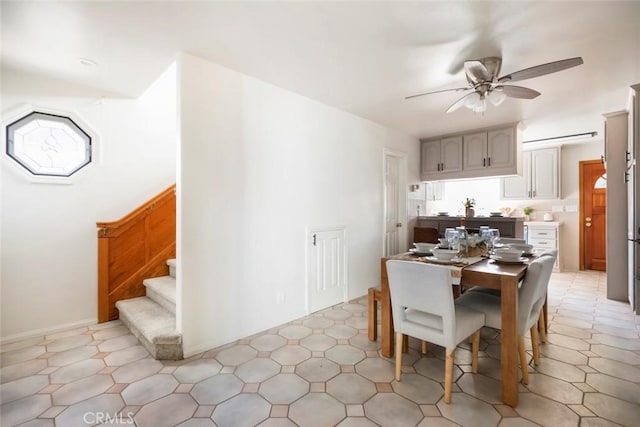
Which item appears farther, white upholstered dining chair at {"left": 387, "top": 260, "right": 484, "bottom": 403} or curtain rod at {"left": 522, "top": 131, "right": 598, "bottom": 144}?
curtain rod at {"left": 522, "top": 131, "right": 598, "bottom": 144}

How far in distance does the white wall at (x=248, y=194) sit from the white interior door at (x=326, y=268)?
114mm

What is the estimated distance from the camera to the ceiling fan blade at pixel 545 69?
1.91 meters

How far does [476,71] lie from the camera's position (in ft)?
7.04

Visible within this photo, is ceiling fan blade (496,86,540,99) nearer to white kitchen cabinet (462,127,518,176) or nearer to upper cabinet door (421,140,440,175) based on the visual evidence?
white kitchen cabinet (462,127,518,176)

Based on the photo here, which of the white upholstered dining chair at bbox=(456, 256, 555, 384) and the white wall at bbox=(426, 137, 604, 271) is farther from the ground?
the white wall at bbox=(426, 137, 604, 271)

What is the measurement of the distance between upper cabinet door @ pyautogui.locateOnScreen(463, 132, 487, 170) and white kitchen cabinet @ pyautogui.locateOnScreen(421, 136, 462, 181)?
0.33 feet

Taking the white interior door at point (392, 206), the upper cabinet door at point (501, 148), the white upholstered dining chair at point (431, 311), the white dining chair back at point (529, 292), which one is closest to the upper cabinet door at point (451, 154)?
the upper cabinet door at point (501, 148)

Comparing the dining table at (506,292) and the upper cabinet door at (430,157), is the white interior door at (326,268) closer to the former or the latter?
the dining table at (506,292)

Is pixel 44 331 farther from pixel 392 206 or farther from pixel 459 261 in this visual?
pixel 392 206

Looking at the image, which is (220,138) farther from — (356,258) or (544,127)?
(544,127)

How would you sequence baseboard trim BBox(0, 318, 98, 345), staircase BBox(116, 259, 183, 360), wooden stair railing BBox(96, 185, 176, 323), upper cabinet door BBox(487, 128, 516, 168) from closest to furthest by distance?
staircase BBox(116, 259, 183, 360) → baseboard trim BBox(0, 318, 98, 345) → wooden stair railing BBox(96, 185, 176, 323) → upper cabinet door BBox(487, 128, 516, 168)

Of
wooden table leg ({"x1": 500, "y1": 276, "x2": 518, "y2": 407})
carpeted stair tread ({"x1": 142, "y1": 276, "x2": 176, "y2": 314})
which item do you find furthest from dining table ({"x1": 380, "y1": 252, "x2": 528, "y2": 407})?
carpeted stair tread ({"x1": 142, "y1": 276, "x2": 176, "y2": 314})

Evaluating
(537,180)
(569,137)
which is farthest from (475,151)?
(537,180)

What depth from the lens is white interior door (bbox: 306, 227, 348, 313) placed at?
132 inches
